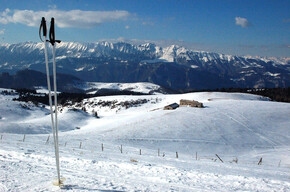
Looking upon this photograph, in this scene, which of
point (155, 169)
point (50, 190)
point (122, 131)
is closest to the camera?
point (50, 190)

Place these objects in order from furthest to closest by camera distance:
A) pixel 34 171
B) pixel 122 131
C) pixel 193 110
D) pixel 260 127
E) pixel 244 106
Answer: pixel 244 106 → pixel 193 110 → pixel 260 127 → pixel 122 131 → pixel 34 171

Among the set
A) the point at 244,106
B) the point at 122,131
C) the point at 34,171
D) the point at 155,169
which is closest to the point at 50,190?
the point at 34,171

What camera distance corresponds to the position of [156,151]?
121 ft

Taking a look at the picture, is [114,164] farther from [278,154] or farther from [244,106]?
[244,106]

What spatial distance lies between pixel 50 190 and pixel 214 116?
62.3m

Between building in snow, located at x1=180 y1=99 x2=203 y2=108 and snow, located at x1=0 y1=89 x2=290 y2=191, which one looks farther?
building in snow, located at x1=180 y1=99 x2=203 y2=108

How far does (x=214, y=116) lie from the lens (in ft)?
216

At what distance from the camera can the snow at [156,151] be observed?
34.0ft

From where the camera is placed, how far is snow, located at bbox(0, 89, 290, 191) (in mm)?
10375

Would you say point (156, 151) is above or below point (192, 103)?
below

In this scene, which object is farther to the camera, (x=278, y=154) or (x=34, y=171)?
(x=278, y=154)

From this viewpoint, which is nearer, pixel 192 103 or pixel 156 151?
pixel 156 151

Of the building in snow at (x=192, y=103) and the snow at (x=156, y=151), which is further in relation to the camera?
the building in snow at (x=192, y=103)

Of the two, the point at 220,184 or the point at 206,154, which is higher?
the point at 220,184
